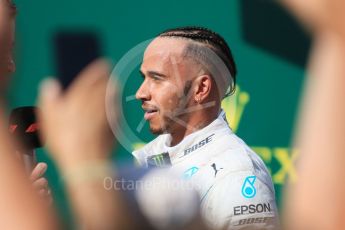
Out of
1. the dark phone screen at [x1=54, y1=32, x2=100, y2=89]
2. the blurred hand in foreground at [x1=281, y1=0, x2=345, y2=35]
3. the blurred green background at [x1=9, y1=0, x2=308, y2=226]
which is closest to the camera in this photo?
the blurred hand in foreground at [x1=281, y1=0, x2=345, y2=35]

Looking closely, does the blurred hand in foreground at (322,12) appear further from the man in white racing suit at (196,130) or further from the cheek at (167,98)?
the cheek at (167,98)

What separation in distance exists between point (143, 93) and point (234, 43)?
60 centimetres

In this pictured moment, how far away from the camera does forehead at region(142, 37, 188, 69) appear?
79.2 inches

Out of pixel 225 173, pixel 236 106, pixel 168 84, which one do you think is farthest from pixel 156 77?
pixel 236 106

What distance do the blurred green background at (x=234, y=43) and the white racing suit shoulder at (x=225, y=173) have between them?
0.91ft

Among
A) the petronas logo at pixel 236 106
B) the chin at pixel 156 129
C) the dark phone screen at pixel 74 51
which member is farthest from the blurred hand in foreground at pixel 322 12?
the petronas logo at pixel 236 106

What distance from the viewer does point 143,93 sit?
2.12 metres

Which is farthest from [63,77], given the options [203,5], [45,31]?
[203,5]

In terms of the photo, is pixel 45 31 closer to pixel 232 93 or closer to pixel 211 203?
pixel 232 93

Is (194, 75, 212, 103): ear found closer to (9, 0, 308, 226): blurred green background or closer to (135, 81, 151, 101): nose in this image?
(135, 81, 151, 101): nose

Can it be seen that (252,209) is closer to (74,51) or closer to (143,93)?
(143,93)

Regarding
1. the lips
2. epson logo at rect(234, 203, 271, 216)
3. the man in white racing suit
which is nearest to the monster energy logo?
the man in white racing suit

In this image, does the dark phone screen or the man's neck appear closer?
the man's neck

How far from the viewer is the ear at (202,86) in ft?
6.64
